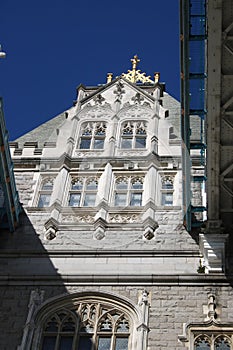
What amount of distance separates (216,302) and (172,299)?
94 centimetres

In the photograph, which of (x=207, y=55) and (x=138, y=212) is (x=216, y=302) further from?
(x=207, y=55)

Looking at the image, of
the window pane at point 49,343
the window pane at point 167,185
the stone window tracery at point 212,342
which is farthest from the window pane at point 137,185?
the stone window tracery at point 212,342

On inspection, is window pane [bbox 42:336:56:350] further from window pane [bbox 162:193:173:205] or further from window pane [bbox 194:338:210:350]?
window pane [bbox 162:193:173:205]

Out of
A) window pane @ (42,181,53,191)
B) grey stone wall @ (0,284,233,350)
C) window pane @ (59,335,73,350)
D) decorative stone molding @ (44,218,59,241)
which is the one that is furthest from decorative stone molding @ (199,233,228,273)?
window pane @ (42,181,53,191)

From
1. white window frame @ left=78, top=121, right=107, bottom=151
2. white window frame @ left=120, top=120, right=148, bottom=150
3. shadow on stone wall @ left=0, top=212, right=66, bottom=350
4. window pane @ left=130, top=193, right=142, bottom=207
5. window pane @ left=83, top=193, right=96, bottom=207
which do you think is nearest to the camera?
shadow on stone wall @ left=0, top=212, right=66, bottom=350

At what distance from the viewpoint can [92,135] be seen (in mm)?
23172

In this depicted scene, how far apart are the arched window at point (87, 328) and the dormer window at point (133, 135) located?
6.14 metres

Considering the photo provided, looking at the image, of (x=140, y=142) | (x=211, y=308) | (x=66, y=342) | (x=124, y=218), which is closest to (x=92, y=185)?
(x=124, y=218)

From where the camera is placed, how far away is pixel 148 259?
739 inches

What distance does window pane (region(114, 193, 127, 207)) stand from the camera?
67.7 feet

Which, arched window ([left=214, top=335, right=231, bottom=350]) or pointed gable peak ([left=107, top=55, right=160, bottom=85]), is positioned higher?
pointed gable peak ([left=107, top=55, right=160, bottom=85])

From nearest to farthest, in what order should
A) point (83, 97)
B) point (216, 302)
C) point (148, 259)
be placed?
1. point (216, 302)
2. point (148, 259)
3. point (83, 97)

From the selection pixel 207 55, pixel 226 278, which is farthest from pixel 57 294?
pixel 207 55

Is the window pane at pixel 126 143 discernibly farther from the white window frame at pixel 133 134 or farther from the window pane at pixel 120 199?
the window pane at pixel 120 199
